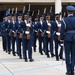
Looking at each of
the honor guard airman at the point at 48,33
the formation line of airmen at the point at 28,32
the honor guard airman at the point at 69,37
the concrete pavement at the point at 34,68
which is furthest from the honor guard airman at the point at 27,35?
Answer: the honor guard airman at the point at 69,37

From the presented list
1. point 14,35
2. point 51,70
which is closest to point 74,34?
point 51,70

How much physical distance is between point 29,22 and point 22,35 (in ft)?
1.94

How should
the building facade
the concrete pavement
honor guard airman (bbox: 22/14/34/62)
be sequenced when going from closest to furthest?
the concrete pavement < honor guard airman (bbox: 22/14/34/62) < the building facade

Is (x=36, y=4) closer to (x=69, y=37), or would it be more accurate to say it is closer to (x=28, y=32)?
(x=28, y=32)

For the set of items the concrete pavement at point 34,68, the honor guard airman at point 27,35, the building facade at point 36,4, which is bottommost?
the building facade at point 36,4

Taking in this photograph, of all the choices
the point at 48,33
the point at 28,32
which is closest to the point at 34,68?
the point at 28,32

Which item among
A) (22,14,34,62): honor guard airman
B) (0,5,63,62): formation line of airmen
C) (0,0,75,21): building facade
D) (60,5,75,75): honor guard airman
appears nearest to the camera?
(60,5,75,75): honor guard airman

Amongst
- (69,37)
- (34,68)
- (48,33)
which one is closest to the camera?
(69,37)

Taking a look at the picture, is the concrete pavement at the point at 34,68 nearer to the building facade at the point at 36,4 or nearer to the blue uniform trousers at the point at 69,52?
the blue uniform trousers at the point at 69,52

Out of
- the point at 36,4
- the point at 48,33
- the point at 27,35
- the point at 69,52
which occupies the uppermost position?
the point at 69,52

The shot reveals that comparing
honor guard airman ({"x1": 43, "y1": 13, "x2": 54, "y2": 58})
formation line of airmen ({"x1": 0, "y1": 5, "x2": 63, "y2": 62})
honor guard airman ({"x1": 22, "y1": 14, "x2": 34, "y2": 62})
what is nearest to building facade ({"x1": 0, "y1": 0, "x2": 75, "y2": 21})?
formation line of airmen ({"x1": 0, "y1": 5, "x2": 63, "y2": 62})

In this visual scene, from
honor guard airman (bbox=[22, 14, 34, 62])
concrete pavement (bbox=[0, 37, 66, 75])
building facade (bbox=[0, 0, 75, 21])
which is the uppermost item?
honor guard airman (bbox=[22, 14, 34, 62])

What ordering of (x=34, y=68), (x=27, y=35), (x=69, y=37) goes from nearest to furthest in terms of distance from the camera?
(x=69, y=37), (x=34, y=68), (x=27, y=35)

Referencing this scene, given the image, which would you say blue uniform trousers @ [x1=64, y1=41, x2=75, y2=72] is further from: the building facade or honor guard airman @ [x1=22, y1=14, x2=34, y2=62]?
the building facade
